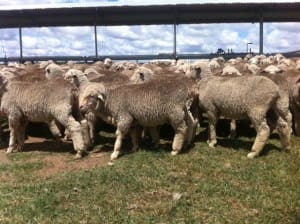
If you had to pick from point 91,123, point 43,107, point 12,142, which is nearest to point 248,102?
point 91,123

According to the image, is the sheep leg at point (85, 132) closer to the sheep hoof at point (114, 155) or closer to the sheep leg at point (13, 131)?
the sheep hoof at point (114, 155)

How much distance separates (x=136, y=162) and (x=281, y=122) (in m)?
3.06

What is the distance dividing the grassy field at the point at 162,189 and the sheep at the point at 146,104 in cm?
58

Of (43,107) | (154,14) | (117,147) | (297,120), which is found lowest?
(117,147)

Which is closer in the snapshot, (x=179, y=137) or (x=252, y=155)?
(x=252, y=155)

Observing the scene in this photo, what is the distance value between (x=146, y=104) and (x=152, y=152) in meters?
1.05

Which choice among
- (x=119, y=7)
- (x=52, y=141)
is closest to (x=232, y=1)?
(x=119, y=7)

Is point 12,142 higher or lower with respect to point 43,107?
lower

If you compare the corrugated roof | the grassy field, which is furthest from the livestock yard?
the corrugated roof

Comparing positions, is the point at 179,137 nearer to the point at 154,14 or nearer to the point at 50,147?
the point at 50,147

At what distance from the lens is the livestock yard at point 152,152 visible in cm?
689

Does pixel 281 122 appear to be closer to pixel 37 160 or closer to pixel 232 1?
pixel 37 160

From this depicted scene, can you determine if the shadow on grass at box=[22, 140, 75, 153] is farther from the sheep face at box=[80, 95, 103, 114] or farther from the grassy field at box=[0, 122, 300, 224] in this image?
the sheep face at box=[80, 95, 103, 114]

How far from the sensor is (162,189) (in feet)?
25.2
